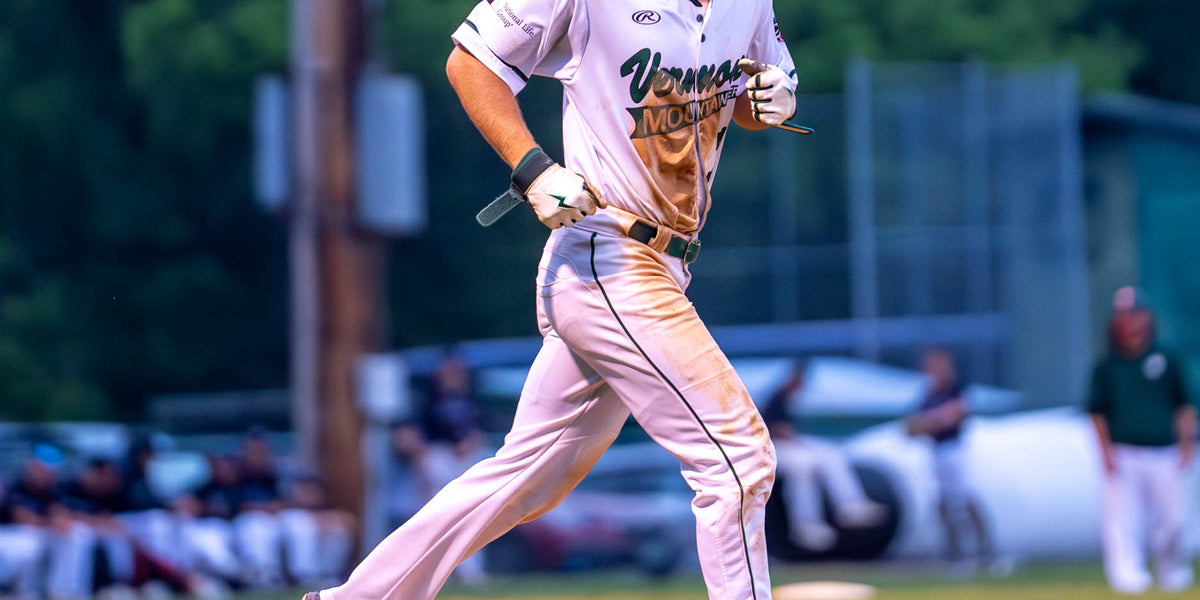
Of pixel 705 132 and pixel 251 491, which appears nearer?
pixel 705 132

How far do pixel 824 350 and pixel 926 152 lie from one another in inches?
149

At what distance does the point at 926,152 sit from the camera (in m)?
21.1

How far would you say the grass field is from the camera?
1097 cm

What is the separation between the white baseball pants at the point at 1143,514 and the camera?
1197 centimetres

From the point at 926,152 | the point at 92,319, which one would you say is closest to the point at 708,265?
the point at 926,152

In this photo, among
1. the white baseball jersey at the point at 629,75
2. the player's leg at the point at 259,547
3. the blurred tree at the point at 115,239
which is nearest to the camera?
the white baseball jersey at the point at 629,75

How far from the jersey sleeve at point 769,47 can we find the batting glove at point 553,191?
0.97 m

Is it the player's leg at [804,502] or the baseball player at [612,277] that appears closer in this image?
the baseball player at [612,277]

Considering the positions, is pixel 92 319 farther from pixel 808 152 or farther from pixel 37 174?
pixel 808 152

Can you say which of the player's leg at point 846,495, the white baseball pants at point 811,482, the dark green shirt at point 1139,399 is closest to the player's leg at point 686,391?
the dark green shirt at point 1139,399

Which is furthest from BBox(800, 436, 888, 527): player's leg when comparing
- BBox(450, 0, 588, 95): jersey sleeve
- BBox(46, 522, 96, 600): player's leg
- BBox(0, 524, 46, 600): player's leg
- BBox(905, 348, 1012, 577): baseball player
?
BBox(450, 0, 588, 95): jersey sleeve

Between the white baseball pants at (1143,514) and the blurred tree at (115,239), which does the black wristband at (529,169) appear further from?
the blurred tree at (115,239)

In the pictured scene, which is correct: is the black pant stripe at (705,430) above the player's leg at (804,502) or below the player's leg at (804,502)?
above

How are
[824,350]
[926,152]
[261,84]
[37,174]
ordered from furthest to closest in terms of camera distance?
1. [37,174]
2. [824,350]
3. [926,152]
4. [261,84]
